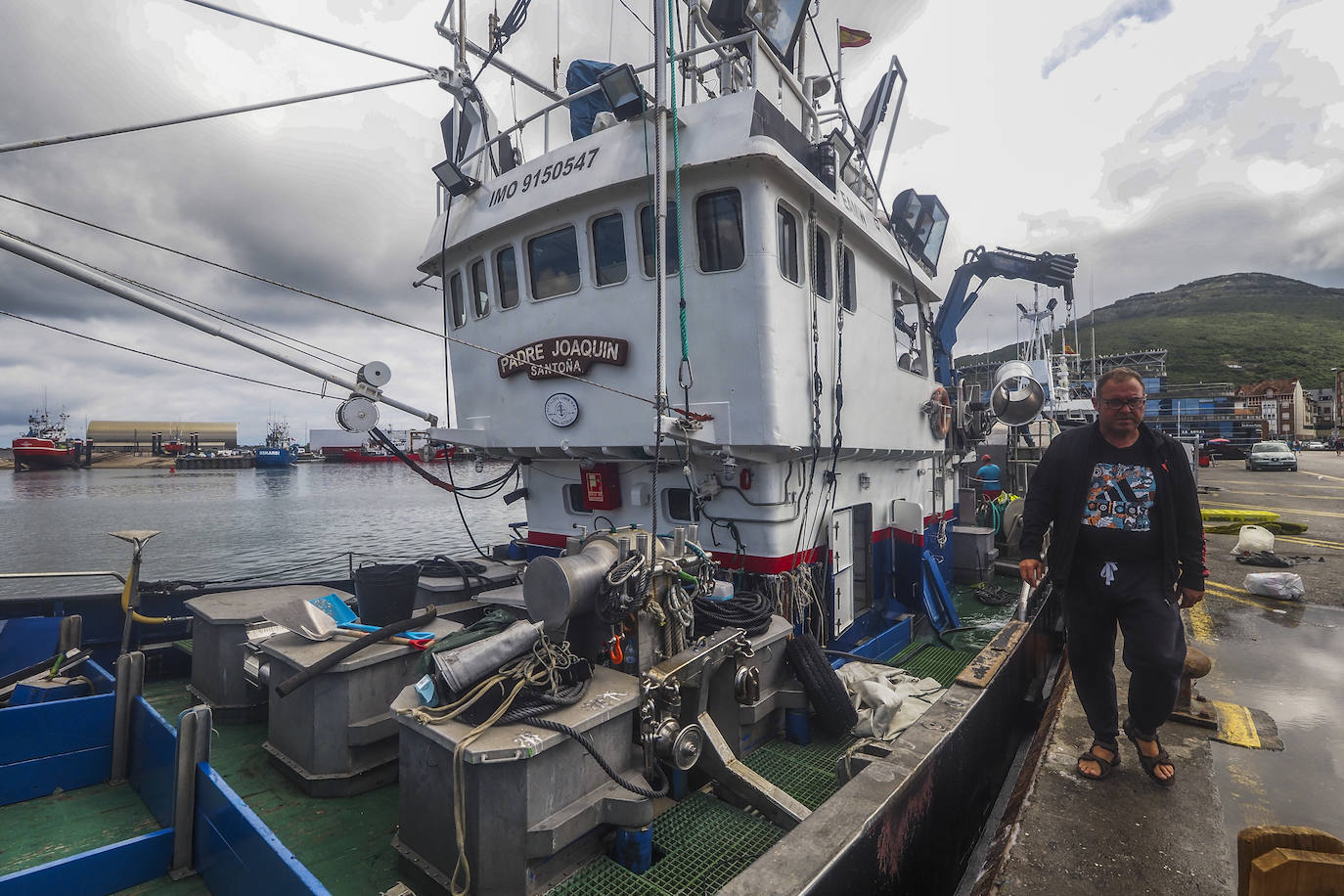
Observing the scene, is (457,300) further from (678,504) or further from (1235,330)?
(1235,330)

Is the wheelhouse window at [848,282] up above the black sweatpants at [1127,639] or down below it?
above

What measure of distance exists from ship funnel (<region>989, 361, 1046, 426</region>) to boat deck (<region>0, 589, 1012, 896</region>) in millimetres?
7930

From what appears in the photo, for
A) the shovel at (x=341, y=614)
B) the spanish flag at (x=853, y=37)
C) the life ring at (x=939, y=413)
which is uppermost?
the spanish flag at (x=853, y=37)

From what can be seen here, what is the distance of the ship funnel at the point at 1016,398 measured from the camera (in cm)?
1022

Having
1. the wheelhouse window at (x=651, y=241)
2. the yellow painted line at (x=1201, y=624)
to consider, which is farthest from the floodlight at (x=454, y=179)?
the yellow painted line at (x=1201, y=624)

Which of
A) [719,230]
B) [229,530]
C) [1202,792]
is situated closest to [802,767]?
[1202,792]

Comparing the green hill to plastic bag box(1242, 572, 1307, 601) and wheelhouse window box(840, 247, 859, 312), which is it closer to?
plastic bag box(1242, 572, 1307, 601)

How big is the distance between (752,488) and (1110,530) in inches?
122

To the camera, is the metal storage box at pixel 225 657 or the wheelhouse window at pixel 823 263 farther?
the wheelhouse window at pixel 823 263

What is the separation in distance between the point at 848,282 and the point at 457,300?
4.83 meters

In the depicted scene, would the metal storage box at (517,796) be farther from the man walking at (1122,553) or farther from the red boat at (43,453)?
the red boat at (43,453)

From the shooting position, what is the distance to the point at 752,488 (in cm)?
584

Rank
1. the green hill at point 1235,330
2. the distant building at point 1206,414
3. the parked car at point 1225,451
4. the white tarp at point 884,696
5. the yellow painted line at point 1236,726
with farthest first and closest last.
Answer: the green hill at point 1235,330 → the distant building at point 1206,414 → the parked car at point 1225,451 → the white tarp at point 884,696 → the yellow painted line at point 1236,726

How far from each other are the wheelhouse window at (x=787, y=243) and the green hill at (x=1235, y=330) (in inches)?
5481
